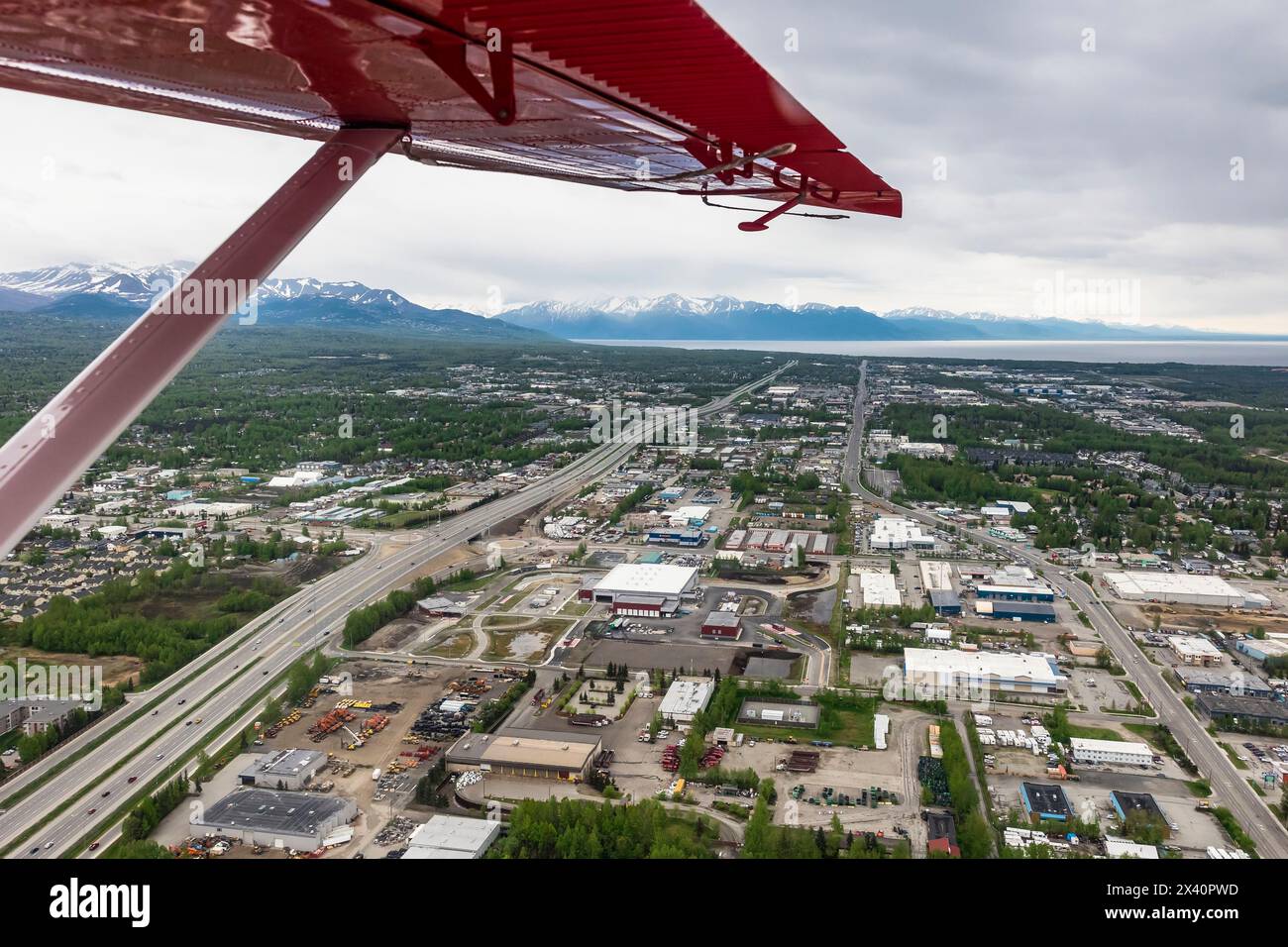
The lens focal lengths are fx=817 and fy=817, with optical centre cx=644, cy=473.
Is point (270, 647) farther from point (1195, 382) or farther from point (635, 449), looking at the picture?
point (1195, 382)

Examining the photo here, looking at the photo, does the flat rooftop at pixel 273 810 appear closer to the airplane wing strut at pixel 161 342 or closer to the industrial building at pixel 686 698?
the industrial building at pixel 686 698

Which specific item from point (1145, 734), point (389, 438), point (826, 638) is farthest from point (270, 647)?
point (389, 438)

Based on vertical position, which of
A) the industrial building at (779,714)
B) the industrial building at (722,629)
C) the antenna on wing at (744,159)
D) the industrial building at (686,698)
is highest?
the antenna on wing at (744,159)

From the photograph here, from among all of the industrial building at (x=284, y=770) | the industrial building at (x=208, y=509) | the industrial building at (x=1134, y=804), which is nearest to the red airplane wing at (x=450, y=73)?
the industrial building at (x=284, y=770)

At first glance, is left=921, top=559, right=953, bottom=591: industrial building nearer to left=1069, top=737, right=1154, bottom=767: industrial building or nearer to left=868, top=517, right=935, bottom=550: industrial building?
left=868, top=517, right=935, bottom=550: industrial building

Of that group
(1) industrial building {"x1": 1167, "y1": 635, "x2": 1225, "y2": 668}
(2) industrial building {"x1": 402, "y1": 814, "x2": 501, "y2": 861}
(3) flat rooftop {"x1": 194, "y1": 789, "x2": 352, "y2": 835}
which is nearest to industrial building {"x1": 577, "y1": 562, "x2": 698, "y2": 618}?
(2) industrial building {"x1": 402, "y1": 814, "x2": 501, "y2": 861}

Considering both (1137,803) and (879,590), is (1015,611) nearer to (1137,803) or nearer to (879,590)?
(879,590)

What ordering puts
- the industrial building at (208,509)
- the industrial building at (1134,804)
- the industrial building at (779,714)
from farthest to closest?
the industrial building at (208,509) < the industrial building at (779,714) < the industrial building at (1134,804)
